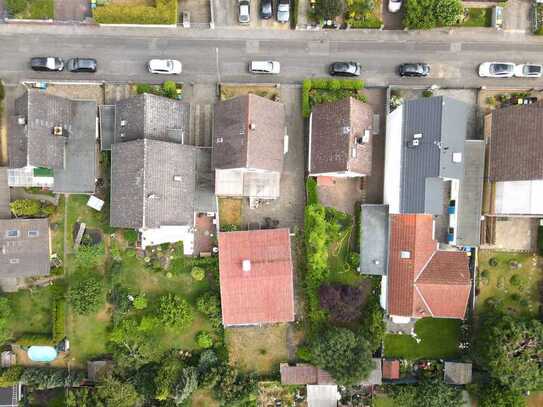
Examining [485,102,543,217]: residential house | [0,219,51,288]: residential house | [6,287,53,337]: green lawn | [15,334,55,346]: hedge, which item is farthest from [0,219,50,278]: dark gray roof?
[485,102,543,217]: residential house

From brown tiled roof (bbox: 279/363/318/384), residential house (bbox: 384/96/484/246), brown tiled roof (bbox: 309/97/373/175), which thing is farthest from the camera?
brown tiled roof (bbox: 279/363/318/384)

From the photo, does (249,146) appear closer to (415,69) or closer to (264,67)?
(264,67)

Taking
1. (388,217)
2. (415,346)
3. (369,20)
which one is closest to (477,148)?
(388,217)

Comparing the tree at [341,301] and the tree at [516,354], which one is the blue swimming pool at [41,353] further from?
the tree at [516,354]

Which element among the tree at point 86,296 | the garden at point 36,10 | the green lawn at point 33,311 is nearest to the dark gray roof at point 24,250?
the green lawn at point 33,311

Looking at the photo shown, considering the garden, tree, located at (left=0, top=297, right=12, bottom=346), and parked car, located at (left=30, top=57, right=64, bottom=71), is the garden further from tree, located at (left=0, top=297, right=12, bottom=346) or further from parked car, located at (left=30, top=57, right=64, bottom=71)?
tree, located at (left=0, top=297, right=12, bottom=346)

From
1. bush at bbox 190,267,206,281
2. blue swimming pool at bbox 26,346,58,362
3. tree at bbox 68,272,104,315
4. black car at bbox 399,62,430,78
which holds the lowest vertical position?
blue swimming pool at bbox 26,346,58,362
